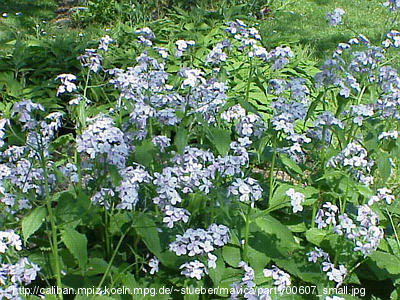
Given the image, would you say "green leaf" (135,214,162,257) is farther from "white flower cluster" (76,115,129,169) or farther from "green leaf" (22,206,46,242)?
"green leaf" (22,206,46,242)

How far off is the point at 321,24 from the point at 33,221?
5.18m

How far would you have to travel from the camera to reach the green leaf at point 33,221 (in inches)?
80.7

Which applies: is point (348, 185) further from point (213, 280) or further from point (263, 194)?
point (213, 280)

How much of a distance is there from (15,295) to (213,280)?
679 millimetres

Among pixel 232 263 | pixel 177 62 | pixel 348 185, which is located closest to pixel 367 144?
pixel 348 185

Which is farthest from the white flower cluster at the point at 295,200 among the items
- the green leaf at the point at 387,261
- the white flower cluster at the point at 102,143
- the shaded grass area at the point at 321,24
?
the shaded grass area at the point at 321,24

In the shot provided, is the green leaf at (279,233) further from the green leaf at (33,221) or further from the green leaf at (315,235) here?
the green leaf at (33,221)

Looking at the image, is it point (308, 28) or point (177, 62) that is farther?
point (308, 28)

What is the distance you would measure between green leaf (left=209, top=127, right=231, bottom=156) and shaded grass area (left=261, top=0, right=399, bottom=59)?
2.85 meters

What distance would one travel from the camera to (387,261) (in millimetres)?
2307

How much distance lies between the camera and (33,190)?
8.17ft

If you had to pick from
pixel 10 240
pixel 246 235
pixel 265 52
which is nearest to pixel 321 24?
pixel 265 52

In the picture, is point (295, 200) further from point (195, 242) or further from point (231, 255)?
point (195, 242)

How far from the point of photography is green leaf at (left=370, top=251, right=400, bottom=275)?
2275 mm
